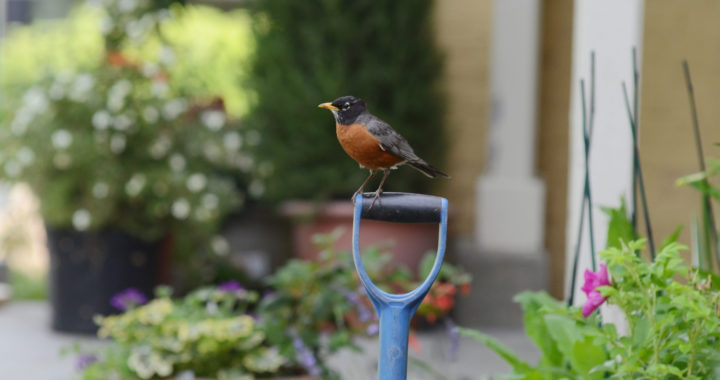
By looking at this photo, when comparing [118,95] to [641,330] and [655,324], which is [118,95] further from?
[655,324]

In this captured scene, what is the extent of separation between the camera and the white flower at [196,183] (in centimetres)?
358

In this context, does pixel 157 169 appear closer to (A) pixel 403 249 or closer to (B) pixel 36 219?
(B) pixel 36 219

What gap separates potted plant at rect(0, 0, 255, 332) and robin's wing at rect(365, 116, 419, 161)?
2.36 metres

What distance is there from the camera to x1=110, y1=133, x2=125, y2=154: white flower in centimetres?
346

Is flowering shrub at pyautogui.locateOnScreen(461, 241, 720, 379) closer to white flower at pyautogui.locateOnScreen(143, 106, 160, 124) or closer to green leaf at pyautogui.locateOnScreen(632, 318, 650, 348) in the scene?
green leaf at pyautogui.locateOnScreen(632, 318, 650, 348)

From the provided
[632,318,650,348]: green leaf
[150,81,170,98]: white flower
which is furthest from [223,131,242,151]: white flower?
[632,318,650,348]: green leaf

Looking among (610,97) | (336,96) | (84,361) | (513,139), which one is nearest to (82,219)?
(336,96)

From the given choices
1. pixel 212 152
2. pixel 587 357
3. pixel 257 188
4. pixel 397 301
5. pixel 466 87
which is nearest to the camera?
pixel 397 301

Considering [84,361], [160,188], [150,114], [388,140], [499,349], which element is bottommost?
[84,361]

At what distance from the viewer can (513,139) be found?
157 inches

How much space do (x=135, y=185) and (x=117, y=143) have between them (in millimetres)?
207

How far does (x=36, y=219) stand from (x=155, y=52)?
0.97 m

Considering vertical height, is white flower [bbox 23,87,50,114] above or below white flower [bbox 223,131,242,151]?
above

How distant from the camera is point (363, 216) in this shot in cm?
111
